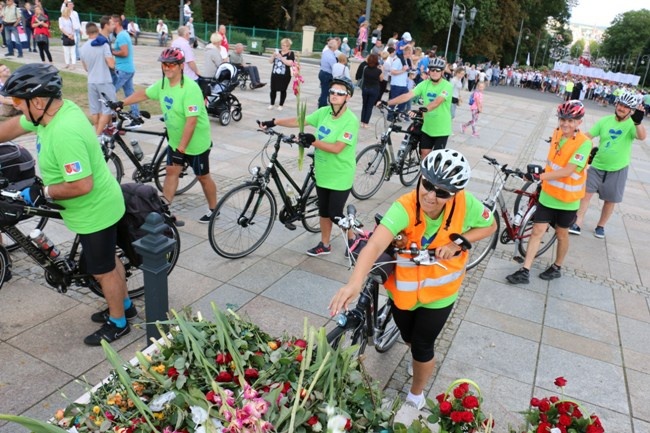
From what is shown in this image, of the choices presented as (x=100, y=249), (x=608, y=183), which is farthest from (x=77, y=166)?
(x=608, y=183)

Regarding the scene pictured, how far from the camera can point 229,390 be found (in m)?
1.94

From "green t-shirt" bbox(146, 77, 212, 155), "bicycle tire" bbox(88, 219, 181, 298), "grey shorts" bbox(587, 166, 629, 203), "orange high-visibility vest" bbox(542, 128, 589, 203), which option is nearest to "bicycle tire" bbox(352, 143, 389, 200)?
"green t-shirt" bbox(146, 77, 212, 155)

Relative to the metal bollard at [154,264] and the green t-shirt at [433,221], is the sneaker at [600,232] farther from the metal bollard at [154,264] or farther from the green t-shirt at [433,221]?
the metal bollard at [154,264]

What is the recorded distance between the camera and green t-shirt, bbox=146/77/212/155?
5312 mm

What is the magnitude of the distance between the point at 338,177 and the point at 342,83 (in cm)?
89

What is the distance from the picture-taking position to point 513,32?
49656mm

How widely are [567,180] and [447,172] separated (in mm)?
2997

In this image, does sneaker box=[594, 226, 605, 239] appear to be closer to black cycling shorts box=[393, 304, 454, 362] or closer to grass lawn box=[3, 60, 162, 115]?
black cycling shorts box=[393, 304, 454, 362]

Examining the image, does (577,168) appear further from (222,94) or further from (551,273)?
(222,94)

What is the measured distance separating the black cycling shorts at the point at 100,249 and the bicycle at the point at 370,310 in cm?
165

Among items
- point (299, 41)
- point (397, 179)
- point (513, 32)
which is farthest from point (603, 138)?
point (513, 32)

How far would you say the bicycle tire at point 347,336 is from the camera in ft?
8.11

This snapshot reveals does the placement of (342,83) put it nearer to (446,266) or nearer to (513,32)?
(446,266)

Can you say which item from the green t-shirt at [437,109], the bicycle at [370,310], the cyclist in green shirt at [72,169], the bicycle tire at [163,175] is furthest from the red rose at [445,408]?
the green t-shirt at [437,109]
